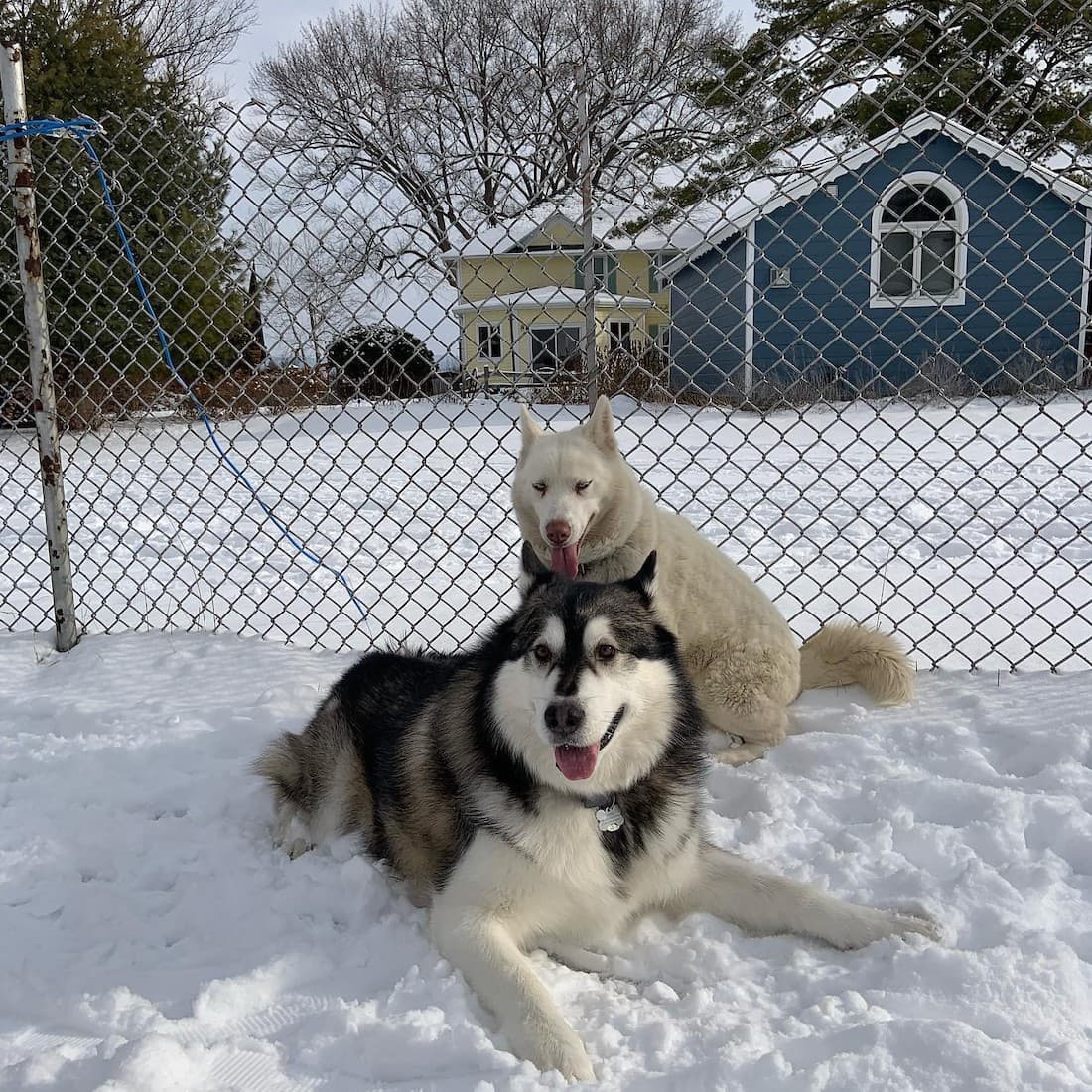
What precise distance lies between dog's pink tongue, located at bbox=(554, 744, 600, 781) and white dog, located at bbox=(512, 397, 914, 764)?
3.59ft

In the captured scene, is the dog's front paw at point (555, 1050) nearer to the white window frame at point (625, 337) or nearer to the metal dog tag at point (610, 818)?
the metal dog tag at point (610, 818)

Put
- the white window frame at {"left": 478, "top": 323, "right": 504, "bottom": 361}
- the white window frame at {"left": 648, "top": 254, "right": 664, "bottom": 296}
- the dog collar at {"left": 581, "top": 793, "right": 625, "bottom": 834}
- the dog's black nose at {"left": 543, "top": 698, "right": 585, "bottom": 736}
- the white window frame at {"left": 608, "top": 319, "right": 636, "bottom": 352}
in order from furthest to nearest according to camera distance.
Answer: the white window frame at {"left": 608, "top": 319, "right": 636, "bottom": 352} → the white window frame at {"left": 478, "top": 323, "right": 504, "bottom": 361} → the white window frame at {"left": 648, "top": 254, "right": 664, "bottom": 296} → the dog collar at {"left": 581, "top": 793, "right": 625, "bottom": 834} → the dog's black nose at {"left": 543, "top": 698, "right": 585, "bottom": 736}

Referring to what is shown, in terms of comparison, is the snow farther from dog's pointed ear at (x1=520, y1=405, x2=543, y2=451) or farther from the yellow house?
the yellow house

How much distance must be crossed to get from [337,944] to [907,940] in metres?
1.36

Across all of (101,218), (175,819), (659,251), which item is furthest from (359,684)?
(101,218)

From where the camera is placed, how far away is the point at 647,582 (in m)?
2.44

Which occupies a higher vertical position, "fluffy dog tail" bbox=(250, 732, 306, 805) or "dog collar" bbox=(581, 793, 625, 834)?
"dog collar" bbox=(581, 793, 625, 834)

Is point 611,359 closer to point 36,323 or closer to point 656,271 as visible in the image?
point 656,271

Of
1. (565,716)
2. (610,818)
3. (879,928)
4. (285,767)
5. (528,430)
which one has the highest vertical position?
(528,430)

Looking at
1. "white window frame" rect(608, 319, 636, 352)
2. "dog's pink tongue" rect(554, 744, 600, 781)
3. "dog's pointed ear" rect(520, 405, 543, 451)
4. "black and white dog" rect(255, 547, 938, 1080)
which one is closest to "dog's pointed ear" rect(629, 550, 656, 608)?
"black and white dog" rect(255, 547, 938, 1080)

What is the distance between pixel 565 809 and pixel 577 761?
0.17 metres

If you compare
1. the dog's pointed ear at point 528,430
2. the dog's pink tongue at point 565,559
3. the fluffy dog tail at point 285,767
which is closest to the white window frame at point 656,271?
the dog's pointed ear at point 528,430

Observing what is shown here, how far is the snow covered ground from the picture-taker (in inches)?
158

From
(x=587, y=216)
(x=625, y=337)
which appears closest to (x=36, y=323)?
(x=587, y=216)
